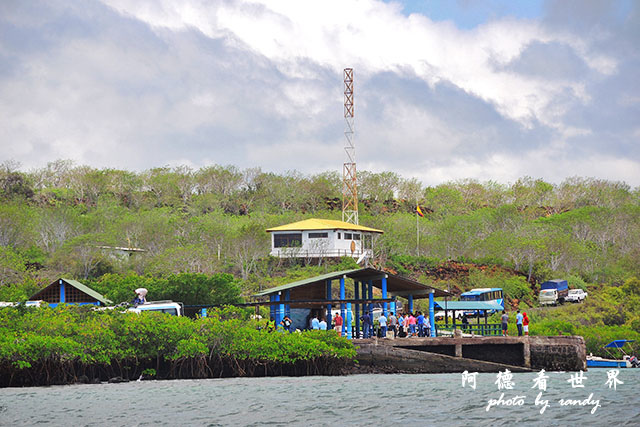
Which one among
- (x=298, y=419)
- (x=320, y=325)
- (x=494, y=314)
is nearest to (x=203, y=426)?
(x=298, y=419)

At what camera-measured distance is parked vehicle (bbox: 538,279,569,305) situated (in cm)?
6228

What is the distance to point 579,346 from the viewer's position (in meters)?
33.7

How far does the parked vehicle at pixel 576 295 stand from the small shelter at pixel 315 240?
60.3ft

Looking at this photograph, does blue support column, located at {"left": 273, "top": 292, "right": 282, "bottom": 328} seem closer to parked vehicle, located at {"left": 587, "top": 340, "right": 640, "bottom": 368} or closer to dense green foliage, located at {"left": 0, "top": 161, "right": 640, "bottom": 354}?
dense green foliage, located at {"left": 0, "top": 161, "right": 640, "bottom": 354}

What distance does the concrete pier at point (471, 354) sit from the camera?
33656 millimetres

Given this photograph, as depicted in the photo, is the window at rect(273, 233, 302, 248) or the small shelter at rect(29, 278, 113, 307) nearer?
→ the small shelter at rect(29, 278, 113, 307)

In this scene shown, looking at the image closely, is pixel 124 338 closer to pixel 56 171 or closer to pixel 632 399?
pixel 632 399

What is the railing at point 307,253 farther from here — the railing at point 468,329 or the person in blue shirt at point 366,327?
the person in blue shirt at point 366,327

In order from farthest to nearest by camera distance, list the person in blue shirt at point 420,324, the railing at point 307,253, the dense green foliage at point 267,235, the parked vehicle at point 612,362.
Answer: the railing at point 307,253 < the dense green foliage at point 267,235 < the parked vehicle at point 612,362 < the person in blue shirt at point 420,324

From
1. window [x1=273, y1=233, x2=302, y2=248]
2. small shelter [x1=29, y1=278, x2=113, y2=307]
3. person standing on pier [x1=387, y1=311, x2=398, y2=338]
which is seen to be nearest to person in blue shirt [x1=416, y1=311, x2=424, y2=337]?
person standing on pier [x1=387, y1=311, x2=398, y2=338]

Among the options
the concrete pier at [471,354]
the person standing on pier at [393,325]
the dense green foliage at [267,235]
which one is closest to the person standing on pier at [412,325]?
the person standing on pier at [393,325]

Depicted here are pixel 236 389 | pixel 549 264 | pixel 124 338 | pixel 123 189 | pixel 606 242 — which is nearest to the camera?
pixel 236 389

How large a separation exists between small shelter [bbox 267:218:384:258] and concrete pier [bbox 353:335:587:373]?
35168 millimetres

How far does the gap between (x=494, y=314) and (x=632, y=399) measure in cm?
3396
